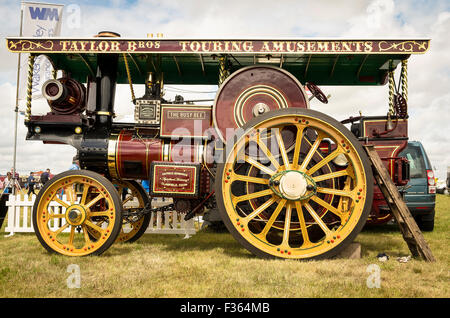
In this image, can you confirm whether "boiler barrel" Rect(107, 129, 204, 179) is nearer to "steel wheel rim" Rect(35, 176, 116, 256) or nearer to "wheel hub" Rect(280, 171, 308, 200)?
"steel wheel rim" Rect(35, 176, 116, 256)

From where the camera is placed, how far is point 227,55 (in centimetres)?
505

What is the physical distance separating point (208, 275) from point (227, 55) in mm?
2922

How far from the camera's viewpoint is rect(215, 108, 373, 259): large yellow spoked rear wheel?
13.6ft

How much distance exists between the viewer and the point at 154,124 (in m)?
5.04

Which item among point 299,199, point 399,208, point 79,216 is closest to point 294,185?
point 299,199

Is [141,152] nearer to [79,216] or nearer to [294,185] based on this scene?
[79,216]

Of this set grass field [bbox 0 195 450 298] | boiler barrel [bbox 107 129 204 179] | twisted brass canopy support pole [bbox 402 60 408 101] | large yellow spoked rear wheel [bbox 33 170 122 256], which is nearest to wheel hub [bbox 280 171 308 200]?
grass field [bbox 0 195 450 298]

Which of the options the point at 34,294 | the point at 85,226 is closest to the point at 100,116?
the point at 85,226

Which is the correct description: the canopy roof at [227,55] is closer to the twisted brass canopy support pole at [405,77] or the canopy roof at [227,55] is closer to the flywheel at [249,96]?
the twisted brass canopy support pole at [405,77]

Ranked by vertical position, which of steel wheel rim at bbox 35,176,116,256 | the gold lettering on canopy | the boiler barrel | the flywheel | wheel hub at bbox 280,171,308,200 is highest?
the gold lettering on canopy

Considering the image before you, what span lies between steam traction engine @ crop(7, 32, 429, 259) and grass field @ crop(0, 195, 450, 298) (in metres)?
→ 0.32

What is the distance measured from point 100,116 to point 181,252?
2219mm

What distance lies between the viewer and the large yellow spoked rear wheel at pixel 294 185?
4152 millimetres
